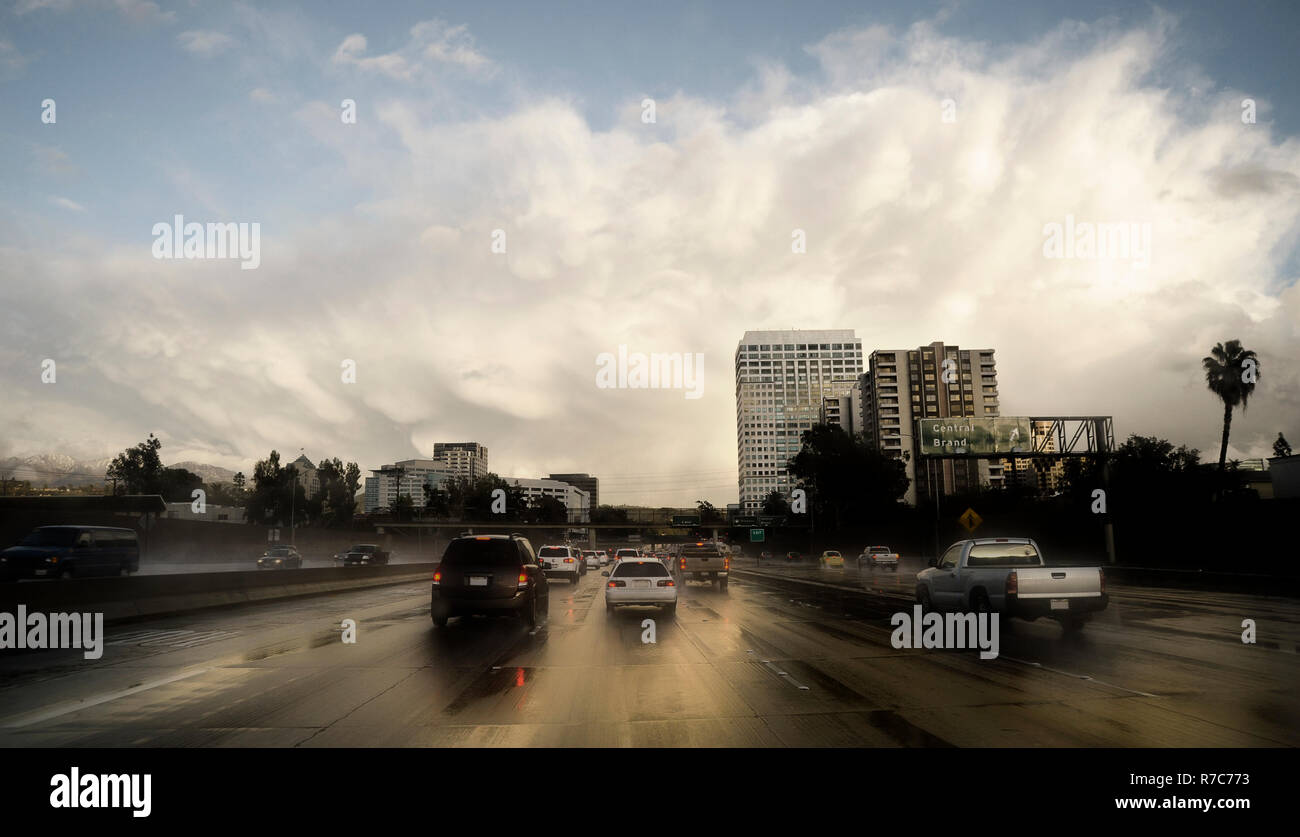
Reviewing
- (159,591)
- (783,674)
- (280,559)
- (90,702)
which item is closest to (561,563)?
(280,559)

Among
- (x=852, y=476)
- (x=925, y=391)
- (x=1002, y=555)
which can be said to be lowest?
(x=1002, y=555)

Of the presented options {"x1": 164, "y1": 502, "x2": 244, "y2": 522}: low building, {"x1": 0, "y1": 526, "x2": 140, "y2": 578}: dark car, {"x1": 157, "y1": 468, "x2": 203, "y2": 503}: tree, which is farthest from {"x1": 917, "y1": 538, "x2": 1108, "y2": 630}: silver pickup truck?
{"x1": 157, "y1": 468, "x2": 203, "y2": 503}: tree

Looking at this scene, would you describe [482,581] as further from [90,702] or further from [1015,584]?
[1015,584]

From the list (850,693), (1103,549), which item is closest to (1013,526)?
(1103,549)

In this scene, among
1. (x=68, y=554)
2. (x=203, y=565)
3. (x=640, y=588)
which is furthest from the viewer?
(x=203, y=565)

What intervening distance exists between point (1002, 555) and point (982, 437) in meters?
32.8

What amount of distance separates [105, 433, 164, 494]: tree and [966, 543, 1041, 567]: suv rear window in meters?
152

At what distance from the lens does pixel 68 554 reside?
23.2m

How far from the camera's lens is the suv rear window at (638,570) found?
1959cm

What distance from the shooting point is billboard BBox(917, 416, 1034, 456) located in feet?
149

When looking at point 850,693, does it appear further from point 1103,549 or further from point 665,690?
point 1103,549

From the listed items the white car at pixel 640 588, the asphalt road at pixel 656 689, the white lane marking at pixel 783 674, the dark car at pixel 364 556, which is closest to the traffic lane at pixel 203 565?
the dark car at pixel 364 556

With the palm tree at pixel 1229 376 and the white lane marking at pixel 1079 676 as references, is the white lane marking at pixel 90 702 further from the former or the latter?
the palm tree at pixel 1229 376
